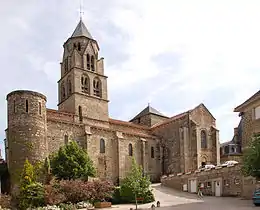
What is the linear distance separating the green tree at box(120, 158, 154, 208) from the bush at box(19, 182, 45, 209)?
6.63m

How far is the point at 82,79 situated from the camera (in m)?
54.1

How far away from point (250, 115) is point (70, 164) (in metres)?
18.4

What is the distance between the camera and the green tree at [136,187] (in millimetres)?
31000

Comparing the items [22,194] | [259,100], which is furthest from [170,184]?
[259,100]

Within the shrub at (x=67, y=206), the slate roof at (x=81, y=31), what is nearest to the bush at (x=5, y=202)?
the shrub at (x=67, y=206)

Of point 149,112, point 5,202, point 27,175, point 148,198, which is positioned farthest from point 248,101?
point 149,112

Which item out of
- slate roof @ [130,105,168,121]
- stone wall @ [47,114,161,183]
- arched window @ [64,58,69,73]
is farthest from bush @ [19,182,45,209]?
slate roof @ [130,105,168,121]

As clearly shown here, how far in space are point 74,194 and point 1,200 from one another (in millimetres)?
5662

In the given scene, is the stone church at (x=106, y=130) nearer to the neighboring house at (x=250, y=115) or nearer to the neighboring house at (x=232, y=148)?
the neighboring house at (x=232, y=148)

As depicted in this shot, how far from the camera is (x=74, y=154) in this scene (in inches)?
1624

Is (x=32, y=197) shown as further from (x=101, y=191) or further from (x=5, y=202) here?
(x=101, y=191)

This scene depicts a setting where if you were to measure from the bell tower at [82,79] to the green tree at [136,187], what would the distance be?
18.2 metres

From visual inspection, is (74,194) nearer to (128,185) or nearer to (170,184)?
(128,185)

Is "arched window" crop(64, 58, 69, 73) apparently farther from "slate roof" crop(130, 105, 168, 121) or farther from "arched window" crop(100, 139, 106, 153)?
"slate roof" crop(130, 105, 168, 121)
